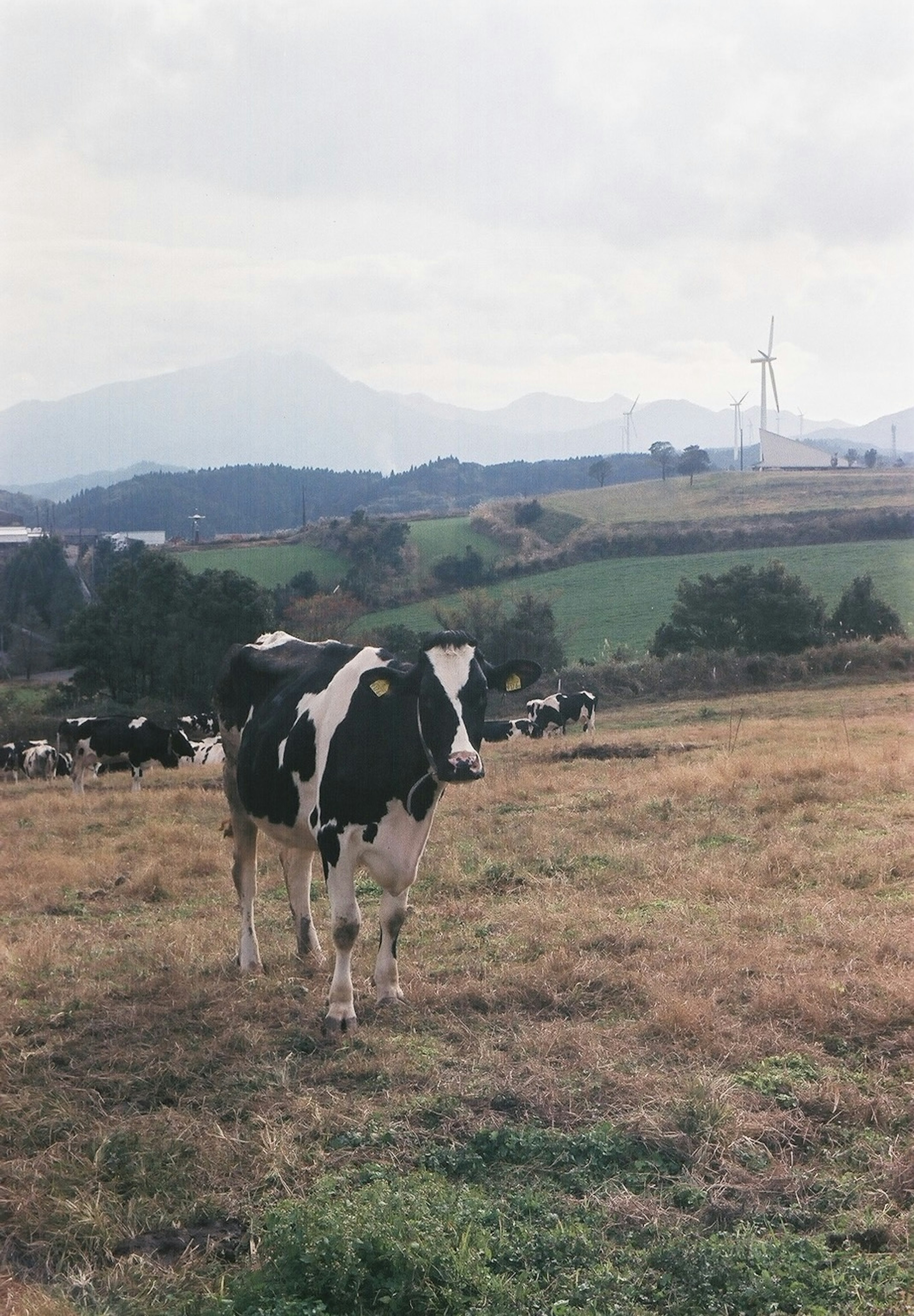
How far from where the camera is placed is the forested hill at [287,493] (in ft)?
476

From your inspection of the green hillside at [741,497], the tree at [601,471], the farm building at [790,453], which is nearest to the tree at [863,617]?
the green hillside at [741,497]

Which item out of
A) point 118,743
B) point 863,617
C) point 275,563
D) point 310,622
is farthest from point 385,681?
point 275,563

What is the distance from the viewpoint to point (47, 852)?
15.8 m

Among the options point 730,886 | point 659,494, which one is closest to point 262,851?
point 730,886

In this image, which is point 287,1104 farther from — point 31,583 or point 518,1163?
point 31,583

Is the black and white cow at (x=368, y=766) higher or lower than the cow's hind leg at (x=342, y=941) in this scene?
higher

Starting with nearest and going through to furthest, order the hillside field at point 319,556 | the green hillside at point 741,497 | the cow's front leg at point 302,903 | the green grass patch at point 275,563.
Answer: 1. the cow's front leg at point 302,903
2. the green grass patch at point 275,563
3. the hillside field at point 319,556
4. the green hillside at point 741,497

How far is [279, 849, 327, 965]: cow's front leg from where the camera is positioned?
381 inches

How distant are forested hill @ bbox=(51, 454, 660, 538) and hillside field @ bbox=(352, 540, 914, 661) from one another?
5419 centimetres

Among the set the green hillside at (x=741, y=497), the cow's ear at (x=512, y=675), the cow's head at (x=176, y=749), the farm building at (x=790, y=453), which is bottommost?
the cow's head at (x=176, y=749)

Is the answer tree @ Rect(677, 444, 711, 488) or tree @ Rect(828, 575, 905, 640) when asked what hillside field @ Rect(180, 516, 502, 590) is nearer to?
tree @ Rect(828, 575, 905, 640)

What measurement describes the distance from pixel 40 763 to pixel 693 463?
96765 mm

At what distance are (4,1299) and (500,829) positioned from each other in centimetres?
1063

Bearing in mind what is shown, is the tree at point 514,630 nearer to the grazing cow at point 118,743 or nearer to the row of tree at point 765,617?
the row of tree at point 765,617
